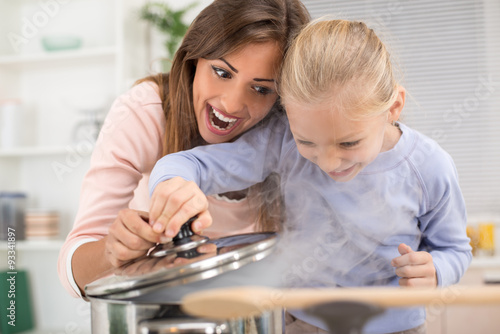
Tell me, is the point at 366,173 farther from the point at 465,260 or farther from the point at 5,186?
the point at 5,186

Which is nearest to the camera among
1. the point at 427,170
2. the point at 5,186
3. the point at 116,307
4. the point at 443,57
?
the point at 116,307

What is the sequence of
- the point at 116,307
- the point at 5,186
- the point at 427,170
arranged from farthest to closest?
1. the point at 5,186
2. the point at 427,170
3. the point at 116,307

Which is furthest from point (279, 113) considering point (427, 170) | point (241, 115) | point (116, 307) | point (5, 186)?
point (5, 186)

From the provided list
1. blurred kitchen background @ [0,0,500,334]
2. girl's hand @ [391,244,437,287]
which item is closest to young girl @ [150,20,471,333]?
girl's hand @ [391,244,437,287]

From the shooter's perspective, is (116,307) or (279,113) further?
(279,113)

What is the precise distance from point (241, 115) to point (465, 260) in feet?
0.89

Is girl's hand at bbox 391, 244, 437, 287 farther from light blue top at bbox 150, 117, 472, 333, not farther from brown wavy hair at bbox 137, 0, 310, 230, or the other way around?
brown wavy hair at bbox 137, 0, 310, 230

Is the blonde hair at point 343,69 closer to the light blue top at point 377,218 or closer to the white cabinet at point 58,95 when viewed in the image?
the light blue top at point 377,218

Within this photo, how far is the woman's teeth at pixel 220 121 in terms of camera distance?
1.77 feet

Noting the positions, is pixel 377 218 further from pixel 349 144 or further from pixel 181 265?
pixel 181 265

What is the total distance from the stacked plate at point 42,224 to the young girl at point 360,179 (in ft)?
5.57

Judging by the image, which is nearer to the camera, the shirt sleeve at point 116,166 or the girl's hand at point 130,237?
the girl's hand at point 130,237

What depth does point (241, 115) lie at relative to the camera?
53 cm

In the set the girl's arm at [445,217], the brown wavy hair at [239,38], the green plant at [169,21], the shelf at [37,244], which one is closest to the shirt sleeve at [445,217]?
the girl's arm at [445,217]
